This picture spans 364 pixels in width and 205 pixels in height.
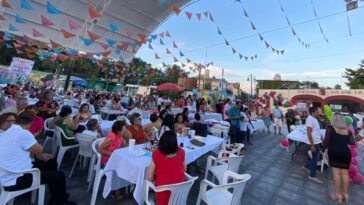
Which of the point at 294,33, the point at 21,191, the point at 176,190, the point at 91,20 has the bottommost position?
the point at 21,191

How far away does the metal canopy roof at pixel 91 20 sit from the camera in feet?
29.5

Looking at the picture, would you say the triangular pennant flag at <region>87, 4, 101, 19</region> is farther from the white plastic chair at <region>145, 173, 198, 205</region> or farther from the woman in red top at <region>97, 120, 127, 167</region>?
the white plastic chair at <region>145, 173, 198, 205</region>

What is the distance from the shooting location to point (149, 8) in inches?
482

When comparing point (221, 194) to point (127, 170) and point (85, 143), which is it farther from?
point (85, 143)

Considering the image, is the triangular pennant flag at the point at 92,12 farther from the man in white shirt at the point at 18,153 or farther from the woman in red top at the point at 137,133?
the man in white shirt at the point at 18,153

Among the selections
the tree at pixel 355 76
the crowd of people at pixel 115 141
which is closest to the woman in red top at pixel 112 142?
the crowd of people at pixel 115 141

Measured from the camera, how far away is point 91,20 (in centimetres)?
1074

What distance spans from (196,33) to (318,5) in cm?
625

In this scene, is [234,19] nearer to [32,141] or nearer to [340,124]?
[340,124]

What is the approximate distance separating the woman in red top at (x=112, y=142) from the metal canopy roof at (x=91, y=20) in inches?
316

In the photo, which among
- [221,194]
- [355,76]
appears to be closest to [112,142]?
[221,194]

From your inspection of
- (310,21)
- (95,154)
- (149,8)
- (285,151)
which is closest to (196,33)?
(149,8)

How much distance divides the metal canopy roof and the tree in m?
31.7

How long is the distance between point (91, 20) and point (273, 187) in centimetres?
1180
